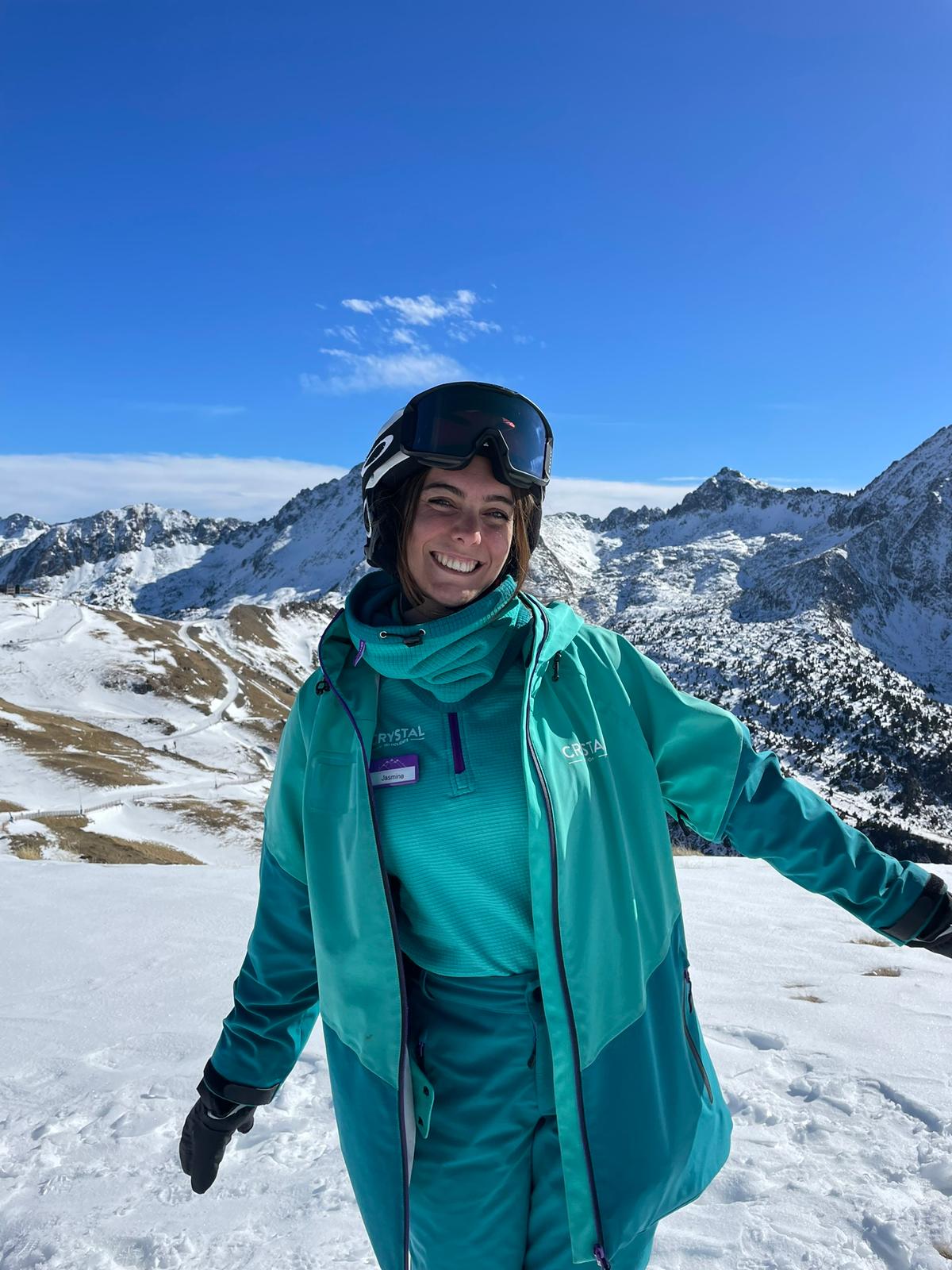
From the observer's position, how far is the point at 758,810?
9.50 feet

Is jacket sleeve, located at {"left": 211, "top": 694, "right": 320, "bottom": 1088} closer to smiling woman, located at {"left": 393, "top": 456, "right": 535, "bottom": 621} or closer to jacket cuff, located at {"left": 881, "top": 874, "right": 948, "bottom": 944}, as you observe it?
smiling woman, located at {"left": 393, "top": 456, "right": 535, "bottom": 621}

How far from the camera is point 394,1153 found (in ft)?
8.84

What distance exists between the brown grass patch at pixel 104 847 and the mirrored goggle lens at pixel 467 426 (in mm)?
24614

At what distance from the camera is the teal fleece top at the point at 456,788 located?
8.71 ft

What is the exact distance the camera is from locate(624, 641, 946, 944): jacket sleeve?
2.87 m

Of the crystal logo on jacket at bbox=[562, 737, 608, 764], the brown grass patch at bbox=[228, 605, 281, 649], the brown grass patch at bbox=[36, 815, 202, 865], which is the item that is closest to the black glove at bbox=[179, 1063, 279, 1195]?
the crystal logo on jacket at bbox=[562, 737, 608, 764]

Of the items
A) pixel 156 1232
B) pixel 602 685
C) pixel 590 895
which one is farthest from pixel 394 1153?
pixel 156 1232

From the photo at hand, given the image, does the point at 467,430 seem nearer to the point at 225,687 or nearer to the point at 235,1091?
the point at 235,1091

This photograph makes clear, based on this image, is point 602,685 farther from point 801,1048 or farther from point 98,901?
point 98,901

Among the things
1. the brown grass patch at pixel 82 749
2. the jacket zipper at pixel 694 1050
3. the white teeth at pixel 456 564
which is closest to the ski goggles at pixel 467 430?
the white teeth at pixel 456 564

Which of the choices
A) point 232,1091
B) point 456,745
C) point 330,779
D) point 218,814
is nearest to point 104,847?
point 218,814

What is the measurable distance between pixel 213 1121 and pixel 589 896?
2328 millimetres

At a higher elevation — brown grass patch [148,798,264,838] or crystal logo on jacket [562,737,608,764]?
crystal logo on jacket [562,737,608,764]

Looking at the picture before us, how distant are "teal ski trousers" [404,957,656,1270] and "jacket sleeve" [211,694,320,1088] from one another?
77cm
